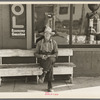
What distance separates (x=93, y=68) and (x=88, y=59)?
320mm

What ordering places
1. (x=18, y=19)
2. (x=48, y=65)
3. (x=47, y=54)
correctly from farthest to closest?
(x=18, y=19) → (x=47, y=54) → (x=48, y=65)

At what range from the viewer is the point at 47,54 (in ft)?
24.8

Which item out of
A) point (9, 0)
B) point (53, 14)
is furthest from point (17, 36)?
point (9, 0)

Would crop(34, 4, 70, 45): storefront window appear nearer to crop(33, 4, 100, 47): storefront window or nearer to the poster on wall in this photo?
crop(33, 4, 100, 47): storefront window

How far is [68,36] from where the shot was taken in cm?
880

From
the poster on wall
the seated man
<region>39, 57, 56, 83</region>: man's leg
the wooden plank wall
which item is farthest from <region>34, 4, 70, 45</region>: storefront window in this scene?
<region>39, 57, 56, 83</region>: man's leg

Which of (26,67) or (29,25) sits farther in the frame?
(29,25)

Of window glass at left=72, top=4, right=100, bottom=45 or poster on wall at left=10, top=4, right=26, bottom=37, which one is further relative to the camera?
window glass at left=72, top=4, right=100, bottom=45

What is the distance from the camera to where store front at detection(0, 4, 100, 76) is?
8.62m

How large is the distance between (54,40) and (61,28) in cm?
48

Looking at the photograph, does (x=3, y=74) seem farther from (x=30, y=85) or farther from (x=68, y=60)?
(x=68, y=60)

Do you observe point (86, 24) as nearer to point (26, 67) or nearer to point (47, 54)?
point (47, 54)

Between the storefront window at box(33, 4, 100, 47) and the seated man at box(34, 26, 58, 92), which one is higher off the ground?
the storefront window at box(33, 4, 100, 47)

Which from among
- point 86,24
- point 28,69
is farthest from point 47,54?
point 86,24
